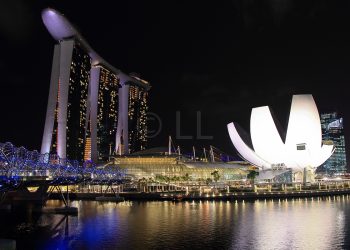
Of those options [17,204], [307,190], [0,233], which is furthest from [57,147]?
[0,233]

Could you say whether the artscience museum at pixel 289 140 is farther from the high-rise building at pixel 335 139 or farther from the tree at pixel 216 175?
the high-rise building at pixel 335 139

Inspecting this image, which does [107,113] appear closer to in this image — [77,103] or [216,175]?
[77,103]

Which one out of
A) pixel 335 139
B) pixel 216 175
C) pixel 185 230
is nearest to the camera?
pixel 185 230

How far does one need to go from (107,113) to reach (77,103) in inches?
870

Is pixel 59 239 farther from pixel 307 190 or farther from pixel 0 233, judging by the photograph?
pixel 307 190

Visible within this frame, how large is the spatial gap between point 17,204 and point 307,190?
2874 cm

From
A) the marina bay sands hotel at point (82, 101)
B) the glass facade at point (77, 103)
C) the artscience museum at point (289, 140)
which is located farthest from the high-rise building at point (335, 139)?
the glass facade at point (77, 103)

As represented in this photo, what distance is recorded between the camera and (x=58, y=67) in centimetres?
5978

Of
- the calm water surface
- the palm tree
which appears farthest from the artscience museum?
the calm water surface

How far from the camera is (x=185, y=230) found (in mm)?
19500

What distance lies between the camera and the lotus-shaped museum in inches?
1763

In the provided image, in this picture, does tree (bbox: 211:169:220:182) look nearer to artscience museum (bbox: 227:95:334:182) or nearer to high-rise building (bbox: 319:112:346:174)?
artscience museum (bbox: 227:95:334:182)

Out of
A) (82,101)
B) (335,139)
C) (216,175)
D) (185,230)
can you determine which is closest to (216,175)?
(216,175)

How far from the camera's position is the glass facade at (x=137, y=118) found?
97312mm
